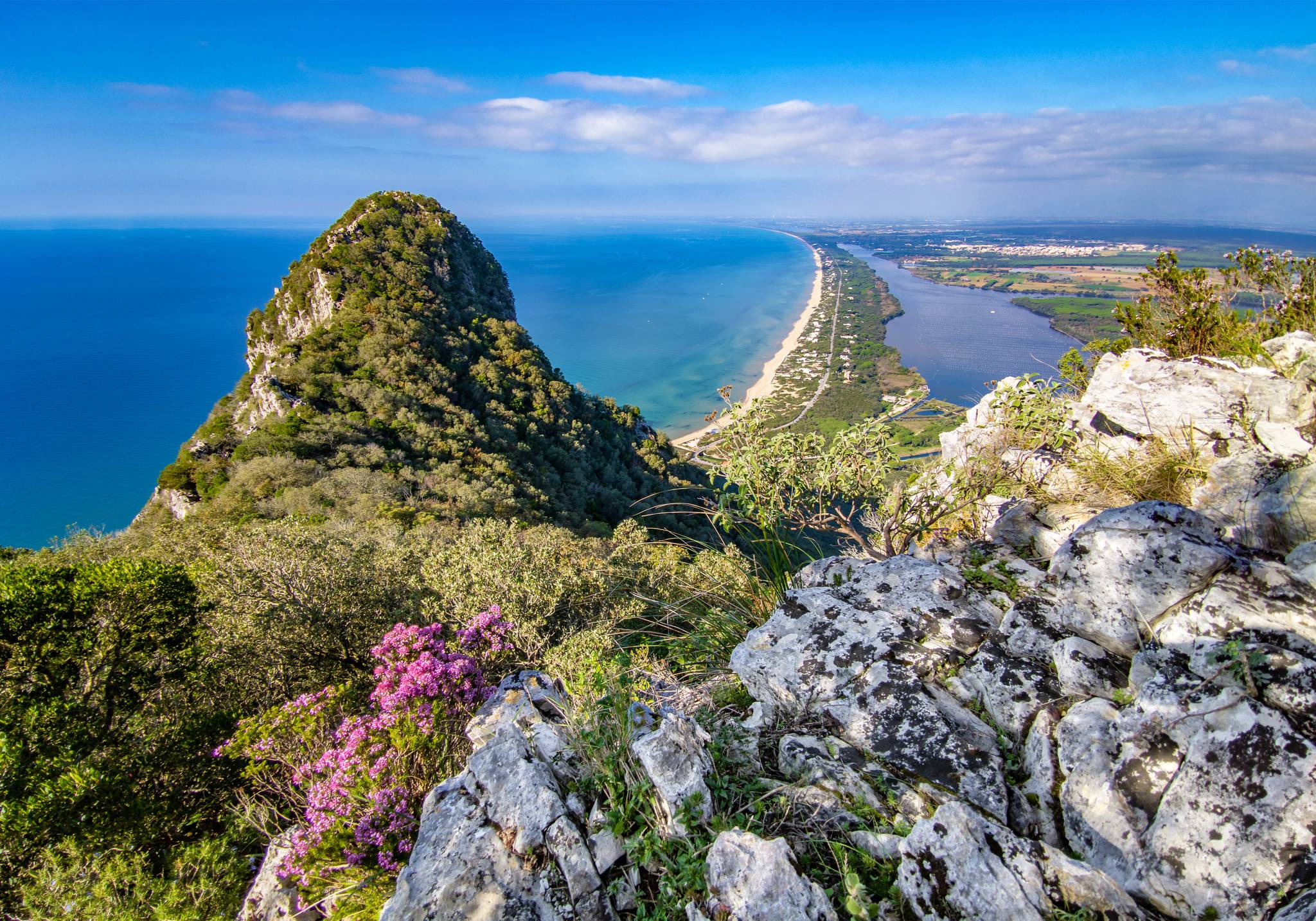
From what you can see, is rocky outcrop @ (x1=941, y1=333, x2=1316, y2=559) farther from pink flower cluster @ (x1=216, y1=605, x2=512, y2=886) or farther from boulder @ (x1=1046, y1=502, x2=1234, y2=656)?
pink flower cluster @ (x1=216, y1=605, x2=512, y2=886)

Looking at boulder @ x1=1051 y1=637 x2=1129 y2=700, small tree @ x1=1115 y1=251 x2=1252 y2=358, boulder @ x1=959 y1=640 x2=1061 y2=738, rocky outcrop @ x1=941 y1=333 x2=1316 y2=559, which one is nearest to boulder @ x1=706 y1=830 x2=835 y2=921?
boulder @ x1=959 y1=640 x2=1061 y2=738

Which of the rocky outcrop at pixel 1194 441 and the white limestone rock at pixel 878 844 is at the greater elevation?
the rocky outcrop at pixel 1194 441

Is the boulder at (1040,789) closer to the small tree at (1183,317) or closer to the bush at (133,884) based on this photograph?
the bush at (133,884)

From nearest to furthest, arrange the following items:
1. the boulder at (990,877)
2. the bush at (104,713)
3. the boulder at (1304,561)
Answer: the boulder at (990,877) → the boulder at (1304,561) → the bush at (104,713)

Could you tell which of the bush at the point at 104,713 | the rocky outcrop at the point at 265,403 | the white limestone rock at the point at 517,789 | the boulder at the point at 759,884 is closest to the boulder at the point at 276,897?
the bush at the point at 104,713

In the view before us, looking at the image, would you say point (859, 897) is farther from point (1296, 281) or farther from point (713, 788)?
point (1296, 281)

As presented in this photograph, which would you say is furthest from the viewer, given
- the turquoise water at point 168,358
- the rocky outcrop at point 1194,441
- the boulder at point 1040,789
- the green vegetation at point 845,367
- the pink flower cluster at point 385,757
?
the green vegetation at point 845,367

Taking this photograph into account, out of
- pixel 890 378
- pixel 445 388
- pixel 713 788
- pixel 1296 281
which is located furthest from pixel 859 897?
pixel 890 378
